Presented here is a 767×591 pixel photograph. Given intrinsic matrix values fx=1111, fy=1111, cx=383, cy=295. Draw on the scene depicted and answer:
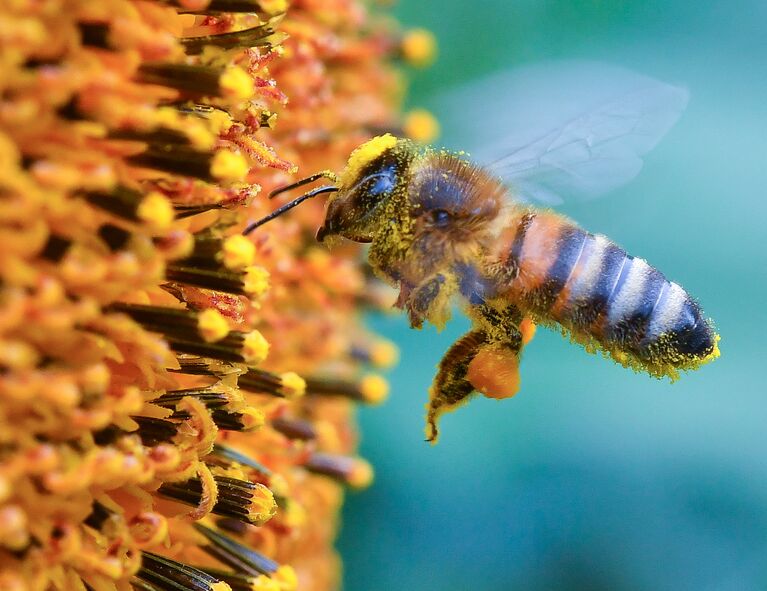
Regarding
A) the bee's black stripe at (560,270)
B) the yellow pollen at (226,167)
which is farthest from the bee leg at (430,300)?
the yellow pollen at (226,167)

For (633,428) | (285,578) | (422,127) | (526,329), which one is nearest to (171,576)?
(285,578)

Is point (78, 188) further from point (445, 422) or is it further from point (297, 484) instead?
point (445, 422)

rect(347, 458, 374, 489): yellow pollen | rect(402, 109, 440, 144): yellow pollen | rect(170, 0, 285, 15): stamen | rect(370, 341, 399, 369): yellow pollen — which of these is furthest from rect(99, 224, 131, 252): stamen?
rect(402, 109, 440, 144): yellow pollen

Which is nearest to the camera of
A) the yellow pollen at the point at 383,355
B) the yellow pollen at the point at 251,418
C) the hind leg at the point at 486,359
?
A: the yellow pollen at the point at 251,418

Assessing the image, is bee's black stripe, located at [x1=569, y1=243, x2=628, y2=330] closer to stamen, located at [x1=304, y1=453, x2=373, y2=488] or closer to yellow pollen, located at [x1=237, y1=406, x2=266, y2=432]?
yellow pollen, located at [x1=237, y1=406, x2=266, y2=432]

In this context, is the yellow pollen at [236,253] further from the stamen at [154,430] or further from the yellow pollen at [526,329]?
the yellow pollen at [526,329]

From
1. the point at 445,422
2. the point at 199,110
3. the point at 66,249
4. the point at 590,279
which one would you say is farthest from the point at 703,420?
the point at 66,249
